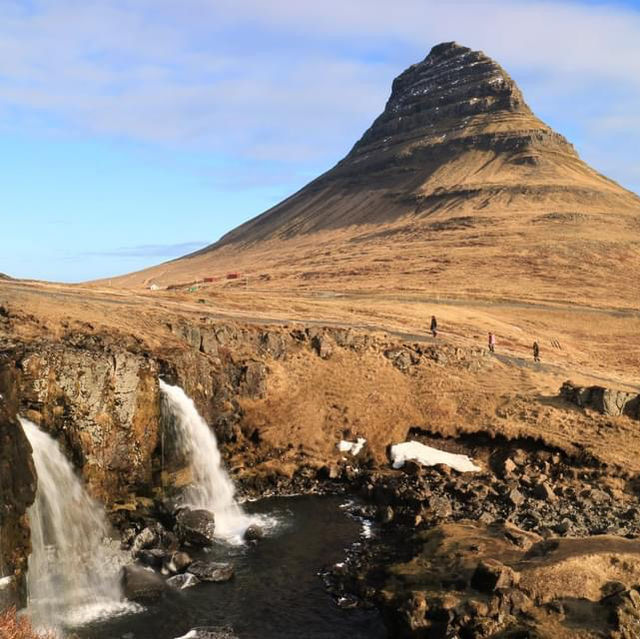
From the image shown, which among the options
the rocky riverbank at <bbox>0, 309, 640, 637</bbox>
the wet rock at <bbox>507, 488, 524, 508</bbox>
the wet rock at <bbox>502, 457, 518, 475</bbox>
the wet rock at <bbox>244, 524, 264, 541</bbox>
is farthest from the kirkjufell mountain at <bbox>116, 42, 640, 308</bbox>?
the wet rock at <bbox>244, 524, 264, 541</bbox>

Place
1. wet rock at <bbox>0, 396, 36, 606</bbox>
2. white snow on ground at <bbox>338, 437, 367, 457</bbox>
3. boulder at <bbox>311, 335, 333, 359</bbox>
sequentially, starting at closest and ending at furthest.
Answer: wet rock at <bbox>0, 396, 36, 606</bbox>
white snow on ground at <bbox>338, 437, 367, 457</bbox>
boulder at <bbox>311, 335, 333, 359</bbox>

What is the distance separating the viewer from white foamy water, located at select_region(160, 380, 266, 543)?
100 feet

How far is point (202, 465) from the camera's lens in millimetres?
32656

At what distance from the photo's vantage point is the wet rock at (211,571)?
24219 mm

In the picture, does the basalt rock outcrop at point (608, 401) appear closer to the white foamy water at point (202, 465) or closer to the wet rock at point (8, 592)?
the white foamy water at point (202, 465)

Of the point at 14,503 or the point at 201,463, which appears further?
the point at 201,463

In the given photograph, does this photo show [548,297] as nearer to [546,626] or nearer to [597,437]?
[597,437]

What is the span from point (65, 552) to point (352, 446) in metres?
16.6

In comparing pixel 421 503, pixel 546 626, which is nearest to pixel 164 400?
pixel 421 503

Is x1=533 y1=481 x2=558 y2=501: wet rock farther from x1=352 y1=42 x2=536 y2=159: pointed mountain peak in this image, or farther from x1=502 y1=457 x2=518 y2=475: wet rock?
x1=352 y1=42 x2=536 y2=159: pointed mountain peak

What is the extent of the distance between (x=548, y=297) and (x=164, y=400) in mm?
63569

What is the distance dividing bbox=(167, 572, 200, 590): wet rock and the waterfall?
5.68ft

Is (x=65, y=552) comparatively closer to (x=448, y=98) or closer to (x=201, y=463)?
(x=201, y=463)

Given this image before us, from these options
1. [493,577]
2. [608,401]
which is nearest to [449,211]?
[608,401]
